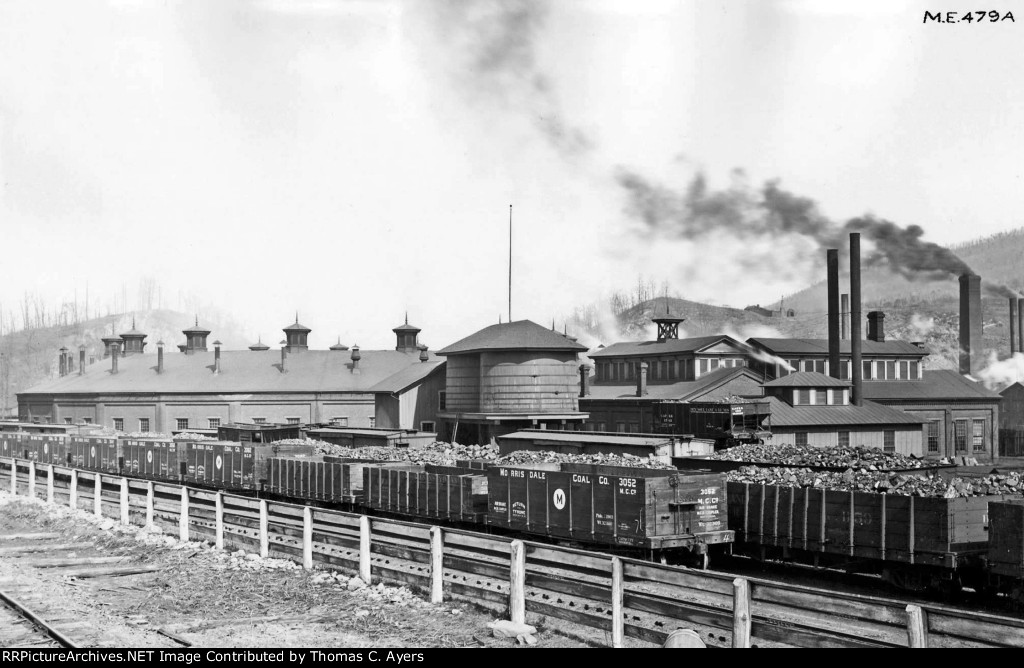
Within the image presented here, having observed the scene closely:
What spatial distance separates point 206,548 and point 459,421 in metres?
36.6

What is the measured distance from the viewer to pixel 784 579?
69.5 feet

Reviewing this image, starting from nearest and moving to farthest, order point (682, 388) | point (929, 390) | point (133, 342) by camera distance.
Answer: point (682, 388) < point (929, 390) < point (133, 342)

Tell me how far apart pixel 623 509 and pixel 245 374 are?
64.1 metres

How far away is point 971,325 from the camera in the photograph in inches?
2953

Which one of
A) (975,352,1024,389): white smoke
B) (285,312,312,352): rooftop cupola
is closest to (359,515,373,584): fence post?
(285,312,312,352): rooftop cupola

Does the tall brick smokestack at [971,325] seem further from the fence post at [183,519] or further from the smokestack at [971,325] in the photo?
the fence post at [183,519]

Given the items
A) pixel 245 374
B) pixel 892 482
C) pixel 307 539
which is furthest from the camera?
pixel 245 374

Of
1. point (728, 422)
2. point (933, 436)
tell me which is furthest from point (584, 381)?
point (728, 422)

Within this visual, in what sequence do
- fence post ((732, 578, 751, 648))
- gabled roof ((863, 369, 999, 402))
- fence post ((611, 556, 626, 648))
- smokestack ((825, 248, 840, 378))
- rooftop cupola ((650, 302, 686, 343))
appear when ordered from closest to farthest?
1. fence post ((732, 578, 751, 648))
2. fence post ((611, 556, 626, 648))
3. smokestack ((825, 248, 840, 378))
4. gabled roof ((863, 369, 999, 402))
5. rooftop cupola ((650, 302, 686, 343))

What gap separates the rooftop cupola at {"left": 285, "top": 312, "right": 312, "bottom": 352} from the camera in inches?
3324

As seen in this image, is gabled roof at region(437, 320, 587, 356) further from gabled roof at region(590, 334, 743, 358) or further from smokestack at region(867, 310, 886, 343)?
smokestack at region(867, 310, 886, 343)

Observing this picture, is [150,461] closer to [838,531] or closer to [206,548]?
[206,548]

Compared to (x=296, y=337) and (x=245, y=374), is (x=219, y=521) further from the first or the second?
(x=296, y=337)

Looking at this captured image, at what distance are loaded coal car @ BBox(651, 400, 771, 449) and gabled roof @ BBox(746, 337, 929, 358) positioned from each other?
78.6 feet
